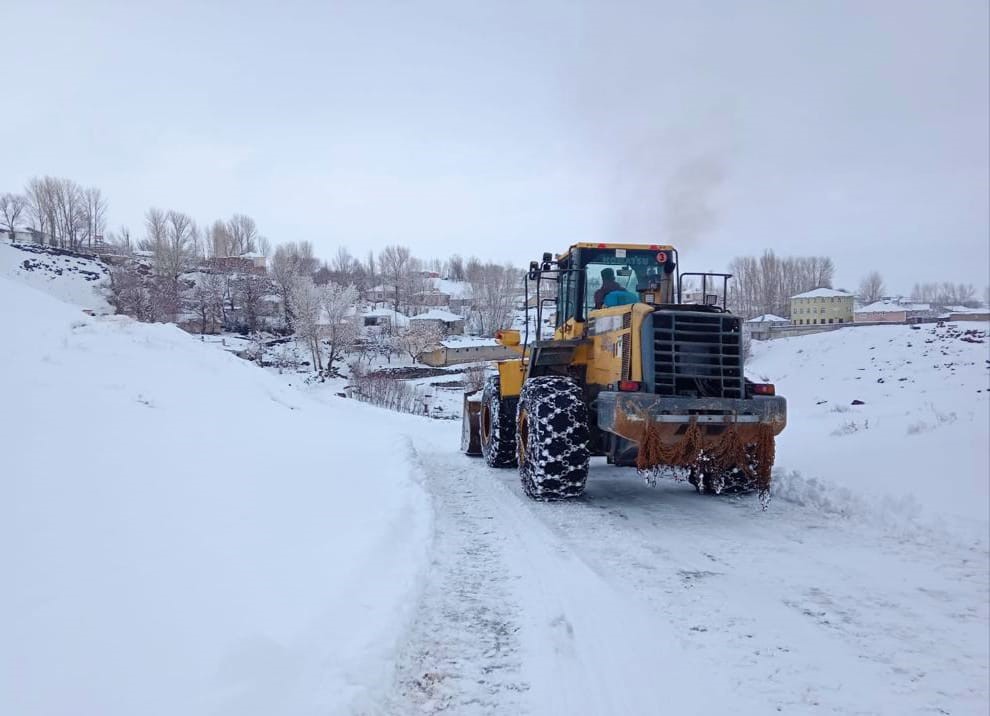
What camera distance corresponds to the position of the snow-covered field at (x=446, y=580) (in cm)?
289

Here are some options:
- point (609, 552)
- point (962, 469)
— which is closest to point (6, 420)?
point (609, 552)

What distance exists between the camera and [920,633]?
3850 millimetres

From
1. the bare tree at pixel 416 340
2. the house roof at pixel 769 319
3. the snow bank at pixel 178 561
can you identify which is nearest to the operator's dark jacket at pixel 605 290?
the snow bank at pixel 178 561

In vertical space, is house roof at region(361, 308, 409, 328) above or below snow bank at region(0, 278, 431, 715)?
above

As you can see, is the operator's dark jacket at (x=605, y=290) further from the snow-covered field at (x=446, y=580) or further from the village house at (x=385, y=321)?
the village house at (x=385, y=321)

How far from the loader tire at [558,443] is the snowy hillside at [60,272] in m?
54.3

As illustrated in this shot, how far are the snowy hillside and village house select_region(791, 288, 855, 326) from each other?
60256 millimetres

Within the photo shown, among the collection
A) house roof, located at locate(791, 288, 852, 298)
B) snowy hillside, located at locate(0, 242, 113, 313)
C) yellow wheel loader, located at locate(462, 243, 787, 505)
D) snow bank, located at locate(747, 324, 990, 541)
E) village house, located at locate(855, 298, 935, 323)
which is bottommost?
snow bank, located at locate(747, 324, 990, 541)

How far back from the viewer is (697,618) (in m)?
3.99

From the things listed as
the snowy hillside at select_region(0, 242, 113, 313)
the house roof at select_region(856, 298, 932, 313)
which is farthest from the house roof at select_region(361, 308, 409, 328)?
the house roof at select_region(856, 298, 932, 313)

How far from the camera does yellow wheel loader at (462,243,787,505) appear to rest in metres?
6.41

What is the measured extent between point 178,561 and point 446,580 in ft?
6.11

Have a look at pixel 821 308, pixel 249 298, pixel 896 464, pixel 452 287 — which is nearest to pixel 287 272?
pixel 249 298

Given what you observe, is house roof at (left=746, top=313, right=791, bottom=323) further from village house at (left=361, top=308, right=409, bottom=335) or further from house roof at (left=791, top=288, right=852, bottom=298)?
village house at (left=361, top=308, right=409, bottom=335)
